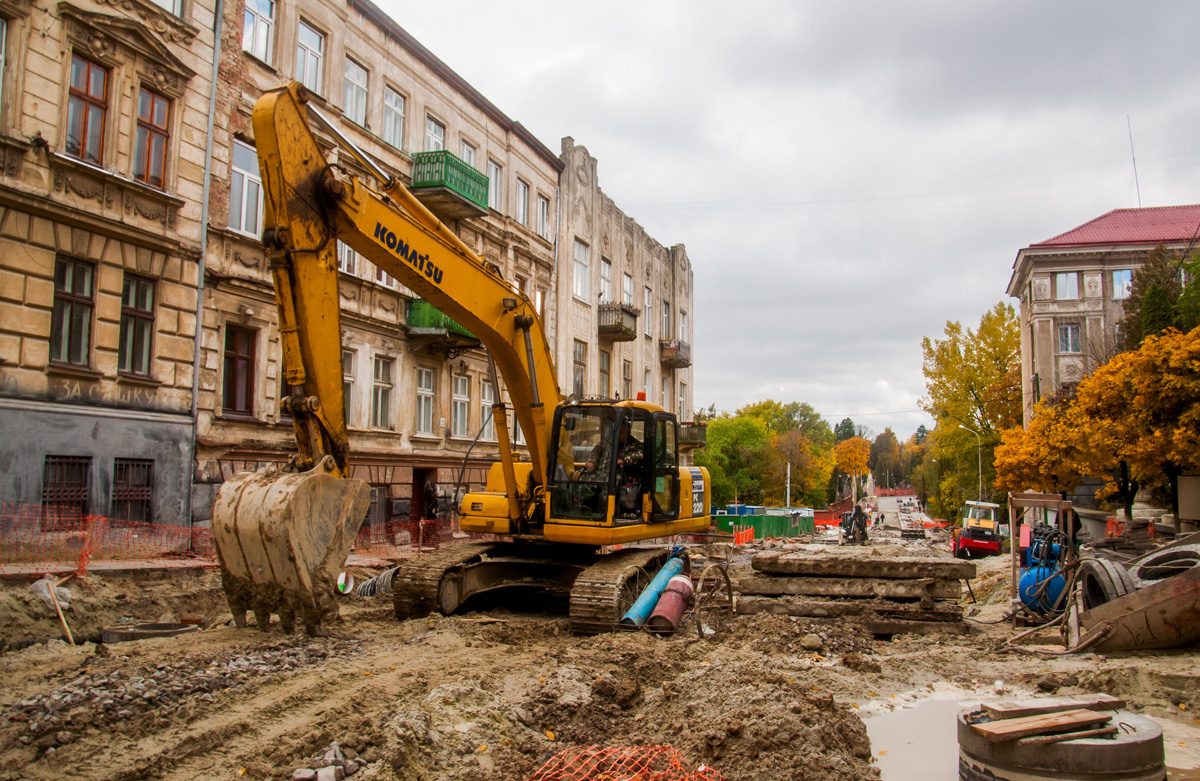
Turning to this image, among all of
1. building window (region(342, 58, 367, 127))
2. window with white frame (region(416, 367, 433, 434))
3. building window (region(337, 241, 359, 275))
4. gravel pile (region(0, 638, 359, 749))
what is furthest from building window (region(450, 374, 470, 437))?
gravel pile (region(0, 638, 359, 749))

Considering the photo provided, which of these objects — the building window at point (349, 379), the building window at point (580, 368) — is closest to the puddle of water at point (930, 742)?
the building window at point (349, 379)

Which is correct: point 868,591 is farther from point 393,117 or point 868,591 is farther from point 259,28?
point 393,117

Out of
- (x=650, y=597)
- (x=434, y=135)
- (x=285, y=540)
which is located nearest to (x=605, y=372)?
(x=434, y=135)

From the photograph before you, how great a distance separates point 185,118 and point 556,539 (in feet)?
33.1

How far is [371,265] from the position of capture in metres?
18.9

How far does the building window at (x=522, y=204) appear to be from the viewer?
990 inches

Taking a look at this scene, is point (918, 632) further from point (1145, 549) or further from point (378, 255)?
point (378, 255)

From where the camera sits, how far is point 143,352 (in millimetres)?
13172

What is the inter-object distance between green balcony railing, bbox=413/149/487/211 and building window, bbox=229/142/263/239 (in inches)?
193

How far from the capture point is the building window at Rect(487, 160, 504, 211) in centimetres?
2378

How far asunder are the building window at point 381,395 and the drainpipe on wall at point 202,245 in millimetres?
4851

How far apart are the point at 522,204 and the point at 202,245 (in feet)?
41.6

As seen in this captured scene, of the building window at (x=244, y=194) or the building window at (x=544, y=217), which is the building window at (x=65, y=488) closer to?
the building window at (x=244, y=194)

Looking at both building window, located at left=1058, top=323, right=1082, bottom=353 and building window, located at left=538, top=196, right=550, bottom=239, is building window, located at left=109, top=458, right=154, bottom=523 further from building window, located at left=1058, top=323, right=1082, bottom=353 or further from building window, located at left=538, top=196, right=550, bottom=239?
building window, located at left=1058, top=323, right=1082, bottom=353
